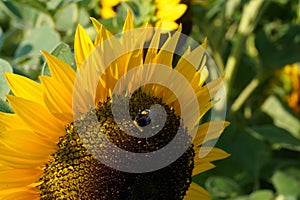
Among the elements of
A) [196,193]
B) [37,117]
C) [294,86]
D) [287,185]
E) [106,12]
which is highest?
[37,117]

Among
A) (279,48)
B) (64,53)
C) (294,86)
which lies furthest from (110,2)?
(294,86)

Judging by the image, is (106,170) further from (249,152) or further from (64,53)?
(249,152)

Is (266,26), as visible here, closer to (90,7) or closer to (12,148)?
(90,7)

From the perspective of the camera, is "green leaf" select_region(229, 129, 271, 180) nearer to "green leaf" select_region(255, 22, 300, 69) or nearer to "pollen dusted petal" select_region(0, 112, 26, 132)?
"green leaf" select_region(255, 22, 300, 69)

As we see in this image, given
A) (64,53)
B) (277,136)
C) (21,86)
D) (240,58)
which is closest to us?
(21,86)

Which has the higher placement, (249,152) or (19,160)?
(19,160)

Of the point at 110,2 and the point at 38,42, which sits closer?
the point at 38,42

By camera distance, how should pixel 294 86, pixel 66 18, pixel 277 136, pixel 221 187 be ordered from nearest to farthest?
pixel 66 18 < pixel 221 187 < pixel 277 136 < pixel 294 86

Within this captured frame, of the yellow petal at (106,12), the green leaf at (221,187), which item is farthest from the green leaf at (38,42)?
the green leaf at (221,187)

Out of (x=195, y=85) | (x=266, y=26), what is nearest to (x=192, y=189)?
(x=195, y=85)
